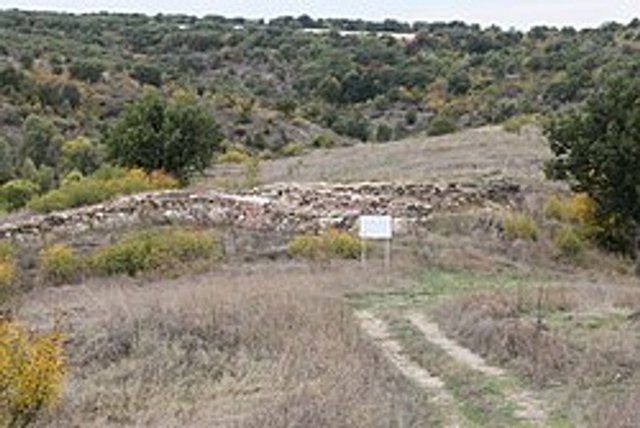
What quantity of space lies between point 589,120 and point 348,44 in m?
67.4

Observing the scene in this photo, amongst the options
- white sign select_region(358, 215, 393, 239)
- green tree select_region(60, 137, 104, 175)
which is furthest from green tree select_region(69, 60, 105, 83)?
white sign select_region(358, 215, 393, 239)

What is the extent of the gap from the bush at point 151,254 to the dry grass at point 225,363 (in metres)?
3.52

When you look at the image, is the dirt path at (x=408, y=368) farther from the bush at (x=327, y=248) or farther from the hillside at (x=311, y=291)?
the bush at (x=327, y=248)

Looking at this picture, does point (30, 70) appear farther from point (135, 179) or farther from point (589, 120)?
point (589, 120)

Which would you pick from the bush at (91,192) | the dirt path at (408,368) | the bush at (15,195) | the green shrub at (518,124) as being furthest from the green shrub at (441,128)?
the dirt path at (408,368)

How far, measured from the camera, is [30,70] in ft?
204

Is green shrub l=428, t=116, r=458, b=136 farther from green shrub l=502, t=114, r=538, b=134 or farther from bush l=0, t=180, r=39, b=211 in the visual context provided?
bush l=0, t=180, r=39, b=211

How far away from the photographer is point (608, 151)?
2123cm

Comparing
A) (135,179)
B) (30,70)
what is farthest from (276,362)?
(30,70)

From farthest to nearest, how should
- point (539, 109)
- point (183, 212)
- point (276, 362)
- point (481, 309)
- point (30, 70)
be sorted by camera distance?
point (30, 70) < point (539, 109) < point (183, 212) < point (481, 309) < point (276, 362)

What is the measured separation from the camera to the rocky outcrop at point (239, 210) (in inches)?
906

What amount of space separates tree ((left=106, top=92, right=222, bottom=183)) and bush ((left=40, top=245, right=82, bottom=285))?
973cm

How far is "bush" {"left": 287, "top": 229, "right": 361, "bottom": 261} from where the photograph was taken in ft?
65.2

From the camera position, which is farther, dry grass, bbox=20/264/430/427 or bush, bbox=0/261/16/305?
bush, bbox=0/261/16/305
